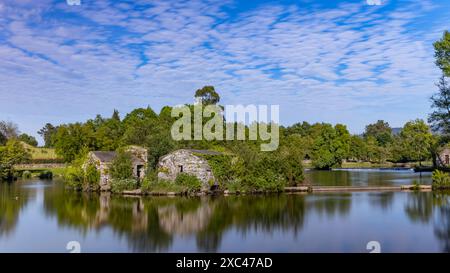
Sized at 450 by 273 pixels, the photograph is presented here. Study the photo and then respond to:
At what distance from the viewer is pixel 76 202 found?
23.2 m

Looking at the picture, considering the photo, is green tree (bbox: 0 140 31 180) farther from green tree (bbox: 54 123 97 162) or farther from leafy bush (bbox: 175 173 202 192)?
leafy bush (bbox: 175 173 202 192)

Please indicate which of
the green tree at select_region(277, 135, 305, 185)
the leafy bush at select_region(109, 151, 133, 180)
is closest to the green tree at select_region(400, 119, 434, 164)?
the green tree at select_region(277, 135, 305, 185)

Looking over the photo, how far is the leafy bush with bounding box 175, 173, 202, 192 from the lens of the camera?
1008 inches

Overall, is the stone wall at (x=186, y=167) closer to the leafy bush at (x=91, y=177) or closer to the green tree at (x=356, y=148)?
the leafy bush at (x=91, y=177)

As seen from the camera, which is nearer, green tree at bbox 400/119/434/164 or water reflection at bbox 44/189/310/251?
water reflection at bbox 44/189/310/251

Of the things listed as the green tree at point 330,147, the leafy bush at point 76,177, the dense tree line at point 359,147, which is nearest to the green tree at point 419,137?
the dense tree line at point 359,147

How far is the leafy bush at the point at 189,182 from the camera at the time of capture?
25.6m

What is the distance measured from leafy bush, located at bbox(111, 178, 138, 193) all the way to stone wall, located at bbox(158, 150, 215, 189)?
221cm

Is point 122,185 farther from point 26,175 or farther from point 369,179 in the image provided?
point 26,175

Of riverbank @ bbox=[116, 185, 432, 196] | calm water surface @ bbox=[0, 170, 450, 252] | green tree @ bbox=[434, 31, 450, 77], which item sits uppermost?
green tree @ bbox=[434, 31, 450, 77]

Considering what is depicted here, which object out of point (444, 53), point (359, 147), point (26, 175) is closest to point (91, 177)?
point (26, 175)

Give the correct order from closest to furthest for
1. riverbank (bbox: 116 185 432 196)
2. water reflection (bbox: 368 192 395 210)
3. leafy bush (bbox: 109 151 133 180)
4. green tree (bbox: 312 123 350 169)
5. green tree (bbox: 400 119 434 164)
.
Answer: water reflection (bbox: 368 192 395 210) < riverbank (bbox: 116 185 432 196) < leafy bush (bbox: 109 151 133 180) < green tree (bbox: 400 119 434 164) < green tree (bbox: 312 123 350 169)

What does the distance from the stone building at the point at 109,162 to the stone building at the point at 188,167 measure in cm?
318

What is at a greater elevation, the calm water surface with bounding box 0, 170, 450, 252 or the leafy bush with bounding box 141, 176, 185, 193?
the leafy bush with bounding box 141, 176, 185, 193
